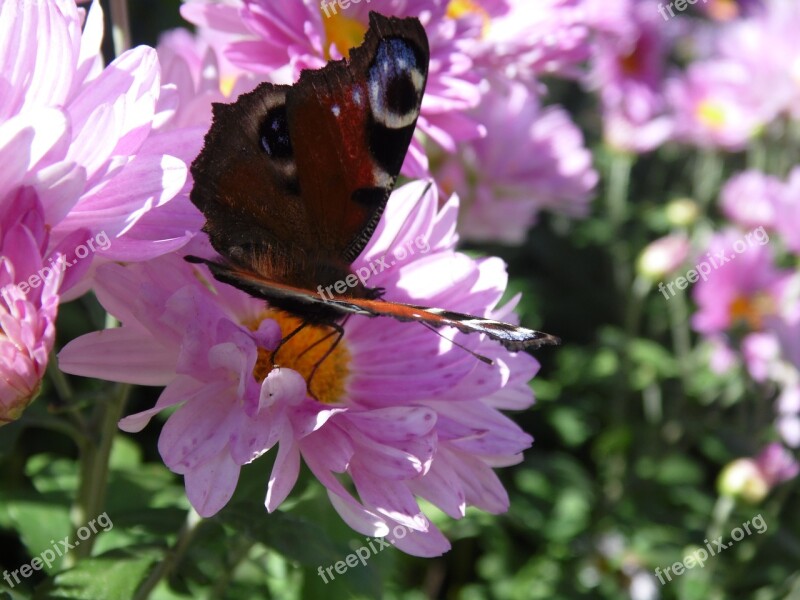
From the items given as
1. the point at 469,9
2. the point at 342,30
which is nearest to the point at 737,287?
the point at 469,9

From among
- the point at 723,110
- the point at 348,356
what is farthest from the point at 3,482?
the point at 723,110

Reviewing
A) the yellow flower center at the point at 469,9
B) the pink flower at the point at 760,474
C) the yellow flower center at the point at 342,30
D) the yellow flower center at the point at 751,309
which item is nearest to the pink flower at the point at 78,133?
the yellow flower center at the point at 342,30

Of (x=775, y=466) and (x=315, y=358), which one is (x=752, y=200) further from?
(x=315, y=358)

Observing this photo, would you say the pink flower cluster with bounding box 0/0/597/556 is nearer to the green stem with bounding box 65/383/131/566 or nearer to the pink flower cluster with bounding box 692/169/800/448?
the green stem with bounding box 65/383/131/566

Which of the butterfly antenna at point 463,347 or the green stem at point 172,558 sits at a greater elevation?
the butterfly antenna at point 463,347

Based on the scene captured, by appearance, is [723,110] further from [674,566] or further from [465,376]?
[465,376]

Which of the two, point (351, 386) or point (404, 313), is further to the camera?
point (351, 386)

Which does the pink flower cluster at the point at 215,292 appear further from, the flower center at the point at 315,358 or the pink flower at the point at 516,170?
the pink flower at the point at 516,170
